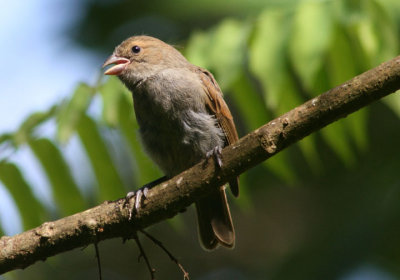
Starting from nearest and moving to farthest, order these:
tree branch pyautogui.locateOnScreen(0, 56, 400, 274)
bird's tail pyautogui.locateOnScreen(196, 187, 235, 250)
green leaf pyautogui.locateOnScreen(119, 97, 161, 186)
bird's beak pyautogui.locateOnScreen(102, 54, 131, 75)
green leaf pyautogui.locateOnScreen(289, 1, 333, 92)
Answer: tree branch pyautogui.locateOnScreen(0, 56, 400, 274), green leaf pyautogui.locateOnScreen(289, 1, 333, 92), green leaf pyautogui.locateOnScreen(119, 97, 161, 186), bird's tail pyautogui.locateOnScreen(196, 187, 235, 250), bird's beak pyautogui.locateOnScreen(102, 54, 131, 75)

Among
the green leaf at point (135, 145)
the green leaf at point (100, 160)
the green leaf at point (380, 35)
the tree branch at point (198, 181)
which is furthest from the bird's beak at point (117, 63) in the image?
the green leaf at point (380, 35)

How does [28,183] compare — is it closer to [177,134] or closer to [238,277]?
[177,134]

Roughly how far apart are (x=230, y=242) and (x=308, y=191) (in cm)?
419

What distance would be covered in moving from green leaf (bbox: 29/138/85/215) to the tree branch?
56cm

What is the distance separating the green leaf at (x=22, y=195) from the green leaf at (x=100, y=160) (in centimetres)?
40

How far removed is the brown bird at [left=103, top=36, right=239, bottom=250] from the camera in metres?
4.32

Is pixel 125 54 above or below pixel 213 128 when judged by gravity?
above

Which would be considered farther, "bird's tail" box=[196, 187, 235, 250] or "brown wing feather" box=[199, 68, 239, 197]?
"bird's tail" box=[196, 187, 235, 250]

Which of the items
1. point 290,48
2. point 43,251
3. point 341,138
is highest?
point 290,48

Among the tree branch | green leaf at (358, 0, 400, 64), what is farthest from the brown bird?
green leaf at (358, 0, 400, 64)

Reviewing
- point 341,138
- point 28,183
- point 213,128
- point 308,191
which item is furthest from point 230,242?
point 308,191

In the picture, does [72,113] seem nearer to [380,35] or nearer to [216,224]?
[216,224]

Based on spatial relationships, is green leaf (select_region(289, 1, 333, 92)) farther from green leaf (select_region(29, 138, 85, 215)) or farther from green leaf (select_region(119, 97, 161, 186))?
green leaf (select_region(29, 138, 85, 215))

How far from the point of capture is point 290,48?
3.71 meters
